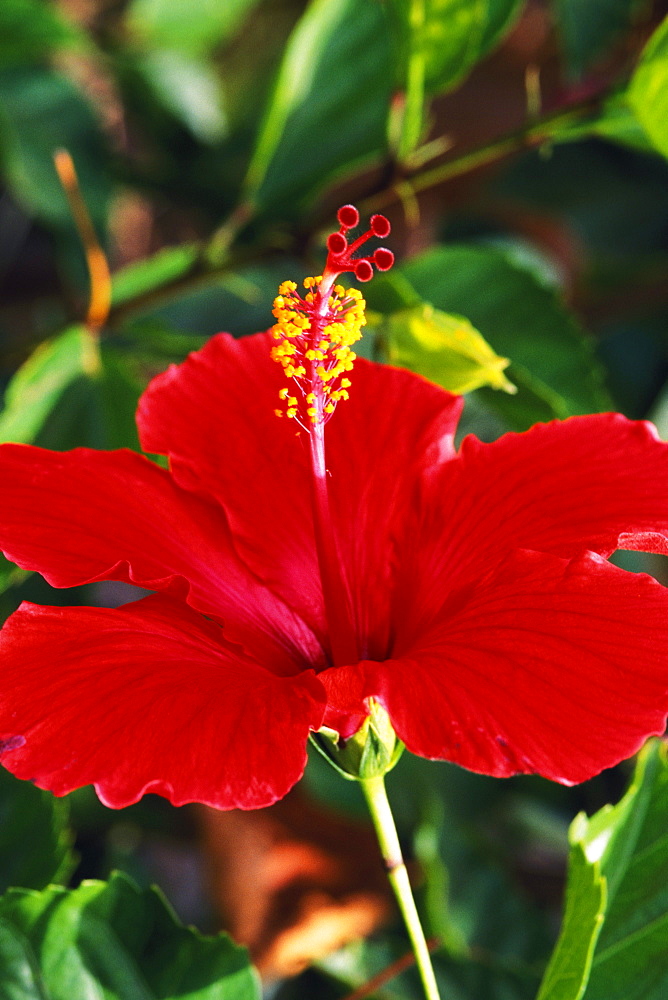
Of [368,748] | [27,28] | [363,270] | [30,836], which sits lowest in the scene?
[30,836]

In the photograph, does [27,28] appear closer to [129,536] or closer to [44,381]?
[44,381]

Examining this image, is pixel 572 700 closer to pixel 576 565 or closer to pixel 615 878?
pixel 576 565

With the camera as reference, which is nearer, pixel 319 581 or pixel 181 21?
pixel 319 581

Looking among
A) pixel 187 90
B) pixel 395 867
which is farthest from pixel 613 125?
pixel 187 90

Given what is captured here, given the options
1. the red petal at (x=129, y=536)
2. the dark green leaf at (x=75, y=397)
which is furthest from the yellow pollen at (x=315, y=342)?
the dark green leaf at (x=75, y=397)

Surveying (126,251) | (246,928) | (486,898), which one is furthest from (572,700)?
(126,251)

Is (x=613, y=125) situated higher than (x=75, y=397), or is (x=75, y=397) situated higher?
(x=613, y=125)

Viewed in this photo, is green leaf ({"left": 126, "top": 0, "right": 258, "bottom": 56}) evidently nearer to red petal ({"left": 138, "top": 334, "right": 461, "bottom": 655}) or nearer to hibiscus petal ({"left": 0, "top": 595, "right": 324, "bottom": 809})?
red petal ({"left": 138, "top": 334, "right": 461, "bottom": 655})

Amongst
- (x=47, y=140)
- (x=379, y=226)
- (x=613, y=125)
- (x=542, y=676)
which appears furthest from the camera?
(x=47, y=140)
